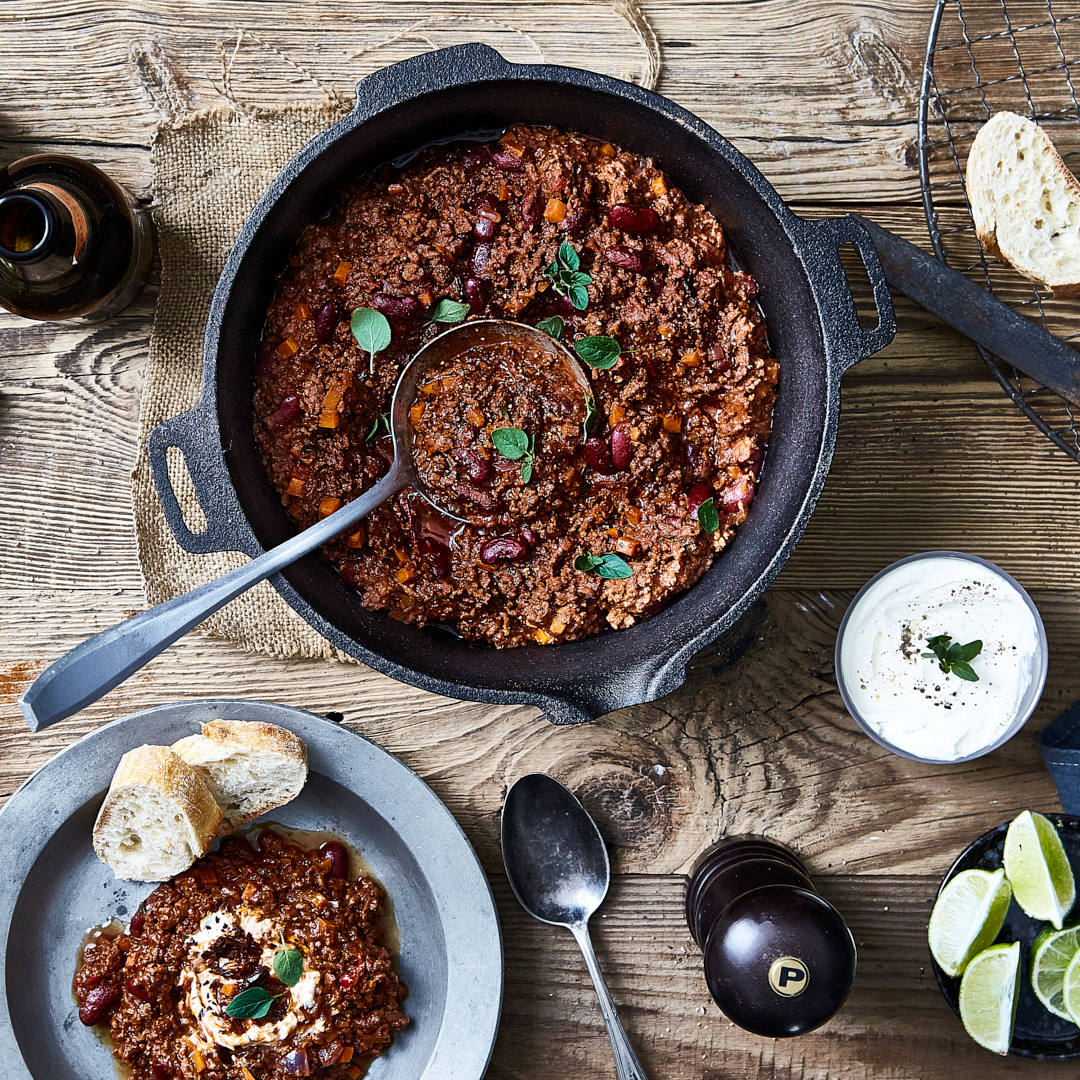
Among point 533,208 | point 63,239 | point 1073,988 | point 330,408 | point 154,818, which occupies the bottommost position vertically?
point 1073,988

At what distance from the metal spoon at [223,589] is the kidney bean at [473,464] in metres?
0.12

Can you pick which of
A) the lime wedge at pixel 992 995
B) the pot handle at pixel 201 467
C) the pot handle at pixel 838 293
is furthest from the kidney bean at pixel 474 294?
the lime wedge at pixel 992 995

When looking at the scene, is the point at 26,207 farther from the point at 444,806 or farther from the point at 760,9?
the point at 760,9

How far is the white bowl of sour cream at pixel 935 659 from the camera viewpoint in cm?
245

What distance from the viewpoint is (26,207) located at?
2.20 m

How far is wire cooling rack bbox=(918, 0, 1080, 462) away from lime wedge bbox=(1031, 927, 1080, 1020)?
1.33m

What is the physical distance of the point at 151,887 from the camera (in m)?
2.57

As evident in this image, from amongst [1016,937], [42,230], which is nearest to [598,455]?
[42,230]

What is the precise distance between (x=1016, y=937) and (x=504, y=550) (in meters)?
1.81

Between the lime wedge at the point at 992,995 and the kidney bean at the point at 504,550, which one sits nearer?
the kidney bean at the point at 504,550

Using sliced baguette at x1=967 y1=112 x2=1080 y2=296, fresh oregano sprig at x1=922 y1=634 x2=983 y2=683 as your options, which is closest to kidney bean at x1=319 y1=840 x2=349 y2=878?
fresh oregano sprig at x1=922 y1=634 x2=983 y2=683

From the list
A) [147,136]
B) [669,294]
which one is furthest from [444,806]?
[147,136]

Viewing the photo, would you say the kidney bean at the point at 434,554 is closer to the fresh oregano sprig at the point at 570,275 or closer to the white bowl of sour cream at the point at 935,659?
the fresh oregano sprig at the point at 570,275

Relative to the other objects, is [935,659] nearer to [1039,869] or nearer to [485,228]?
[1039,869]
